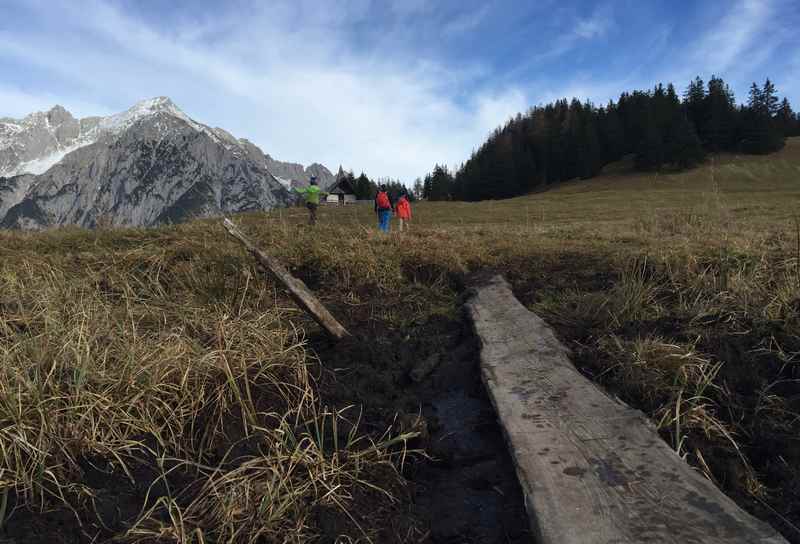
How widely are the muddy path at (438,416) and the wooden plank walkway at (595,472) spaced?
131 mm

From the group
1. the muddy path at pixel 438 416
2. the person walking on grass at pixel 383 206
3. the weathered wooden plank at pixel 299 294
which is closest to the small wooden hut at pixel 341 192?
the person walking on grass at pixel 383 206

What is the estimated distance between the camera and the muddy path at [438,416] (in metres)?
1.51

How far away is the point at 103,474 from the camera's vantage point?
1790mm

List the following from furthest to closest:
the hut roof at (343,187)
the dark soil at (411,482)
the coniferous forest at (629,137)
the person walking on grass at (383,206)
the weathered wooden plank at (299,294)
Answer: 1. the coniferous forest at (629,137)
2. the hut roof at (343,187)
3. the person walking on grass at (383,206)
4. the weathered wooden plank at (299,294)
5. the dark soil at (411,482)

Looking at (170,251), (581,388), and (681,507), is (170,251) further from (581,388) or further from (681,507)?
(681,507)

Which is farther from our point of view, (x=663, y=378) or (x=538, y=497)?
(x=663, y=378)

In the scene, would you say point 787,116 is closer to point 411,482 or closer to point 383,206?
point 383,206

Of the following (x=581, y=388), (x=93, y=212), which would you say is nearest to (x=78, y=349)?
(x=581, y=388)

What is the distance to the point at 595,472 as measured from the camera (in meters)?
1.48

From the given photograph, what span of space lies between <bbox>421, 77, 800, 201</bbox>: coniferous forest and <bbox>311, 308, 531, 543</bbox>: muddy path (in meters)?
54.7

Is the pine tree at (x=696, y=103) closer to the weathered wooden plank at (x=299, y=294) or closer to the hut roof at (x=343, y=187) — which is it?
the hut roof at (x=343, y=187)

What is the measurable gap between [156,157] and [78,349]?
180 metres

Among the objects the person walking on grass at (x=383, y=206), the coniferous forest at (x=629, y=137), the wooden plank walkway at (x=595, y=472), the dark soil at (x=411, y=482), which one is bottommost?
the dark soil at (x=411, y=482)

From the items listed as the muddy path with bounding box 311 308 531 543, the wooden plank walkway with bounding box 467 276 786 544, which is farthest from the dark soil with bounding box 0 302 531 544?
the wooden plank walkway with bounding box 467 276 786 544
